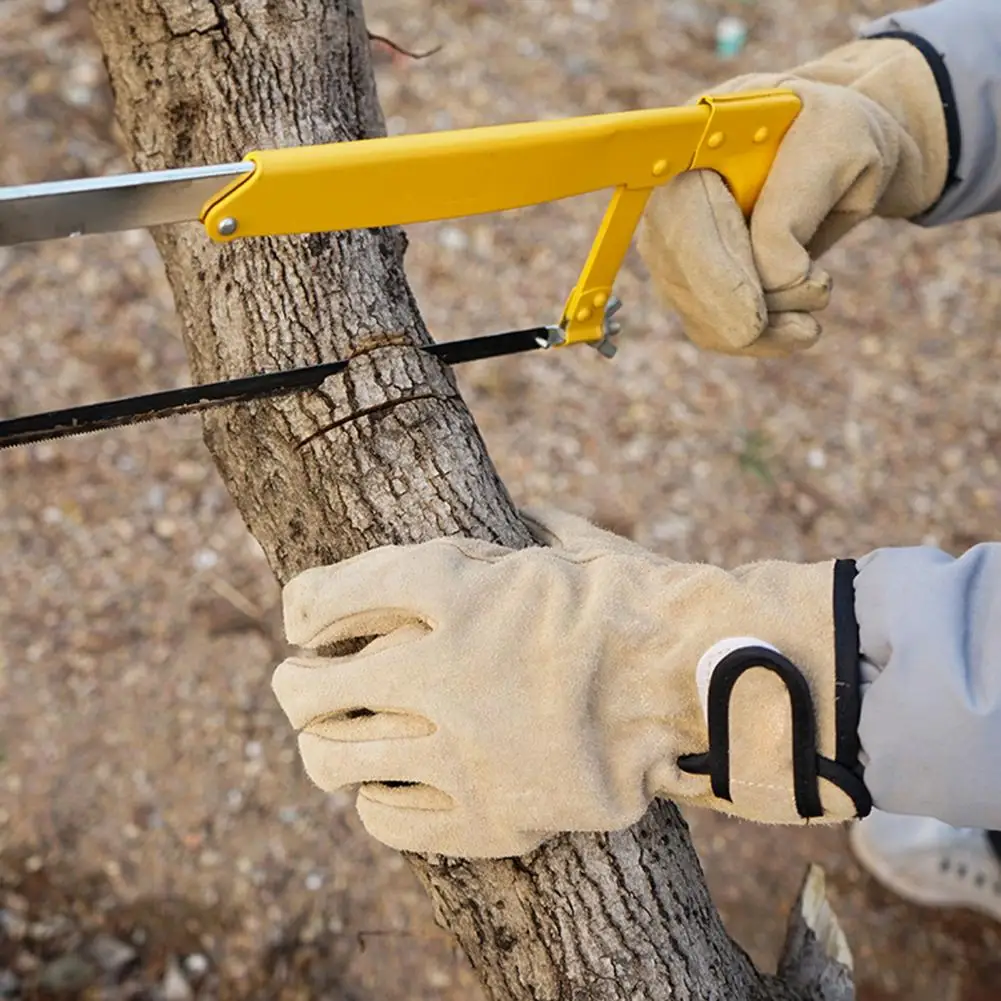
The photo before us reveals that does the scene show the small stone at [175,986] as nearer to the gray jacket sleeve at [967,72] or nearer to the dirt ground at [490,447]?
the dirt ground at [490,447]

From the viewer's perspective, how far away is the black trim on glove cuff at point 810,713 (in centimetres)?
109

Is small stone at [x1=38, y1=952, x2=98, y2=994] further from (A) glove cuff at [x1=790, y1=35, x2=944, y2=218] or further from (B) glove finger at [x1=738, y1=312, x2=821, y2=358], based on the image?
(A) glove cuff at [x1=790, y1=35, x2=944, y2=218]

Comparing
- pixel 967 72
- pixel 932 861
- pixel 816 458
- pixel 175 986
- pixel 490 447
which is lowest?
pixel 932 861

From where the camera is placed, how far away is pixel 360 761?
3.83 feet

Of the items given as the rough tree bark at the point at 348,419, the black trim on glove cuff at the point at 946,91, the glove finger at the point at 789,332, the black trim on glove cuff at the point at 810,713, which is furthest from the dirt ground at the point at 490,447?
the black trim on glove cuff at the point at 810,713

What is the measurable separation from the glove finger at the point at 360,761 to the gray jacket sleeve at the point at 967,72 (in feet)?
4.19

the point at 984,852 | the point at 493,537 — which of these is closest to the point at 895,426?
the point at 984,852

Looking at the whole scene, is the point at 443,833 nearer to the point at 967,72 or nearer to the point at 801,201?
the point at 801,201

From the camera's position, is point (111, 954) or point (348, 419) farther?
point (111, 954)

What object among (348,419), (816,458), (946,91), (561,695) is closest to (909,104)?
(946,91)

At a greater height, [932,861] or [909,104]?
[909,104]

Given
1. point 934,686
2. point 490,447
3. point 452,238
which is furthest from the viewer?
point 452,238

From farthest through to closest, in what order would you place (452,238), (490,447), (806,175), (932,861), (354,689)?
1. (452,238)
2. (490,447)
3. (932,861)
4. (806,175)
5. (354,689)

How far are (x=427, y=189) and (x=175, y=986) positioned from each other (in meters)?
1.92
